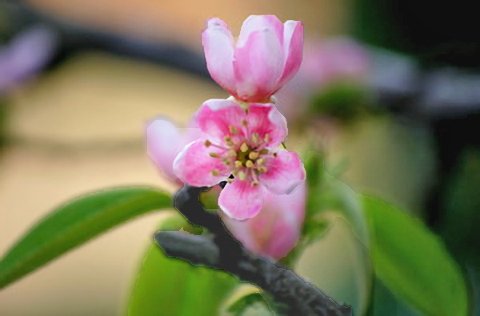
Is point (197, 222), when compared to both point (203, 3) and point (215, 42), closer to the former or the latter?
point (215, 42)

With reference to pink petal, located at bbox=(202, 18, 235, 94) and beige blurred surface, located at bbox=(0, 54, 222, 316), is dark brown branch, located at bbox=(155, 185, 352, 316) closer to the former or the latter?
pink petal, located at bbox=(202, 18, 235, 94)

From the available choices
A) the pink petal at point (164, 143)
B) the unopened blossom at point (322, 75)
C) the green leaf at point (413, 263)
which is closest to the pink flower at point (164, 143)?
the pink petal at point (164, 143)

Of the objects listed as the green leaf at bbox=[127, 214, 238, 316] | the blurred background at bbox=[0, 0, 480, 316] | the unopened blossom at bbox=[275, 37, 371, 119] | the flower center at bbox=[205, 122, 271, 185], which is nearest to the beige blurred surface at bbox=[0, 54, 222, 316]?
the blurred background at bbox=[0, 0, 480, 316]

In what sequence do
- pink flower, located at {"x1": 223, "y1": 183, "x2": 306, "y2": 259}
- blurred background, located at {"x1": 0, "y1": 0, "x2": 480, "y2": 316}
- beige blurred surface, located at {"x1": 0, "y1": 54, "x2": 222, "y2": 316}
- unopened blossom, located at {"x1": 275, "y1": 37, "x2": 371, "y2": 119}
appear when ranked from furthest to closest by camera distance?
beige blurred surface, located at {"x1": 0, "y1": 54, "x2": 222, "y2": 316} → unopened blossom, located at {"x1": 275, "y1": 37, "x2": 371, "y2": 119} → blurred background, located at {"x1": 0, "y1": 0, "x2": 480, "y2": 316} → pink flower, located at {"x1": 223, "y1": 183, "x2": 306, "y2": 259}

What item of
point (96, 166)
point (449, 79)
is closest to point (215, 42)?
point (449, 79)

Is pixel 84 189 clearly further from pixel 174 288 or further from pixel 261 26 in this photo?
pixel 261 26

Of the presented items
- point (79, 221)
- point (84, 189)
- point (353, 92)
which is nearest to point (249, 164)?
point (79, 221)

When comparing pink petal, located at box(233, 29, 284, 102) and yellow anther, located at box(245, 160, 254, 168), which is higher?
pink petal, located at box(233, 29, 284, 102)
